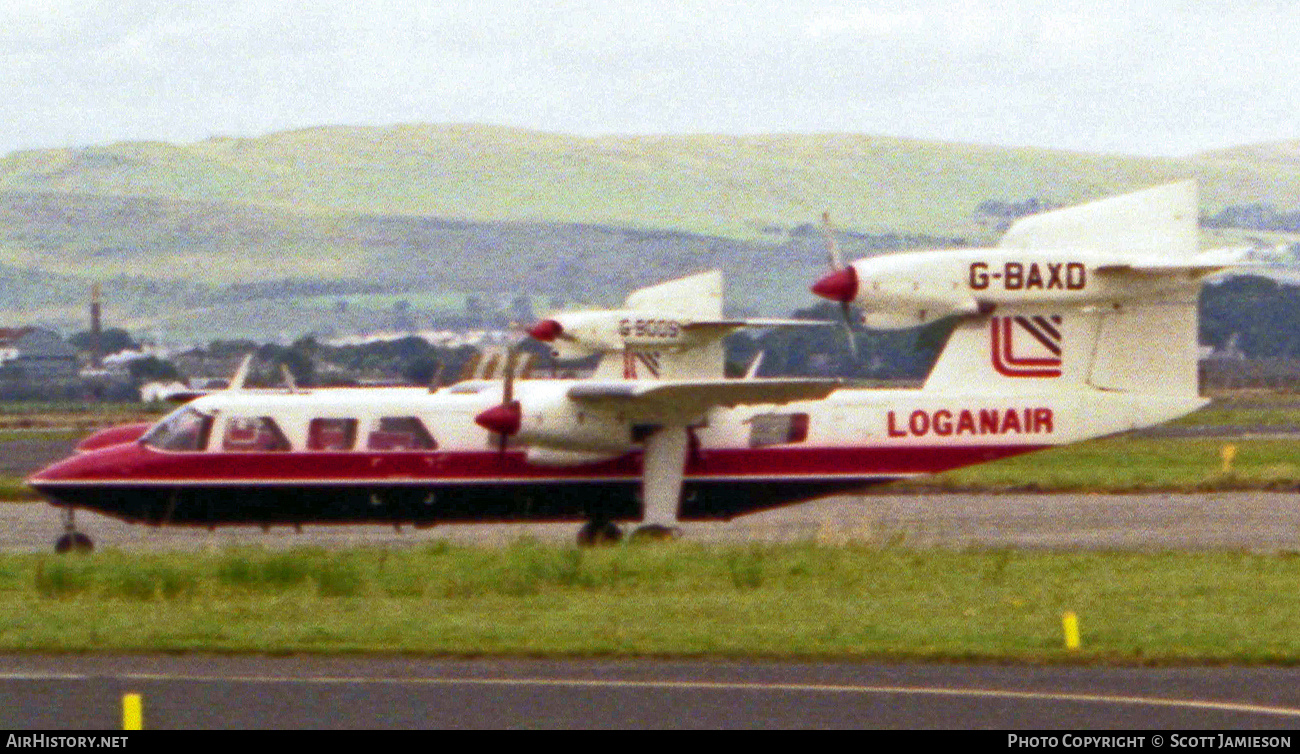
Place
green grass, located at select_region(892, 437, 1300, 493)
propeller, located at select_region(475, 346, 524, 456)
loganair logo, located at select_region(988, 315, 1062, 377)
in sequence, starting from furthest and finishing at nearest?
green grass, located at select_region(892, 437, 1300, 493) < loganair logo, located at select_region(988, 315, 1062, 377) < propeller, located at select_region(475, 346, 524, 456)

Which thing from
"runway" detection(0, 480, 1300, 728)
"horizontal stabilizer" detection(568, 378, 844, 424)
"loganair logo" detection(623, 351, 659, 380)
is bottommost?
"runway" detection(0, 480, 1300, 728)

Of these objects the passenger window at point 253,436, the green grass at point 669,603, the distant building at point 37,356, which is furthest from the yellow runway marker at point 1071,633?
the distant building at point 37,356

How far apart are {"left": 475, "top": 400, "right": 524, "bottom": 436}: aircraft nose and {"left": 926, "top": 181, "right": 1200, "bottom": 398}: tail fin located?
5379 mm

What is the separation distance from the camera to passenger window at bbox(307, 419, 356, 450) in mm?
24234

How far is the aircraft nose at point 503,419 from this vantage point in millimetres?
23969

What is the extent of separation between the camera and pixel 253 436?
2420 cm

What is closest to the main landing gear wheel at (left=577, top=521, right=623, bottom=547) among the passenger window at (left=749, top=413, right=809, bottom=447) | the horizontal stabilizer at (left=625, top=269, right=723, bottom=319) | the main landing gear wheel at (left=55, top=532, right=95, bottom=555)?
the passenger window at (left=749, top=413, right=809, bottom=447)

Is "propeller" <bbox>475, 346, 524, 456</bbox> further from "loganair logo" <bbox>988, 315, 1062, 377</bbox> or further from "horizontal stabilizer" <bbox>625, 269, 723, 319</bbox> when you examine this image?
"horizontal stabilizer" <bbox>625, 269, 723, 319</bbox>

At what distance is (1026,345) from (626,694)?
1393cm

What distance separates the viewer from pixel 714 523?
2866 centimetres

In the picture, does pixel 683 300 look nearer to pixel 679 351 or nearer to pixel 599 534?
pixel 679 351

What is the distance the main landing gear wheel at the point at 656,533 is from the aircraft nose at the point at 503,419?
6.61 feet
